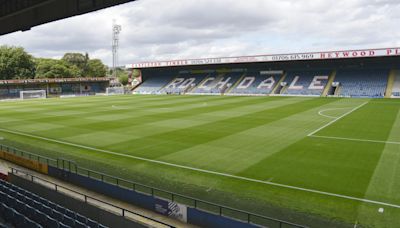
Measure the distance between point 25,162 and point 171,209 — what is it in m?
12.1

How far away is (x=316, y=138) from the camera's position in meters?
25.0

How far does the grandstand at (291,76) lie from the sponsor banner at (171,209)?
184 ft

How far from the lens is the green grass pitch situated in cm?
1391

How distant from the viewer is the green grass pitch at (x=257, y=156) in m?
13.9

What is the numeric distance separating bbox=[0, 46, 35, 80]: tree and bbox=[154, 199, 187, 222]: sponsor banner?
4074 inches

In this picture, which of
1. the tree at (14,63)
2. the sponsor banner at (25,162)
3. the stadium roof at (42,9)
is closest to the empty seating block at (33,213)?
the sponsor banner at (25,162)

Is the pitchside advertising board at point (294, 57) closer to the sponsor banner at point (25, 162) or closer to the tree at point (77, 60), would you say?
the sponsor banner at point (25, 162)

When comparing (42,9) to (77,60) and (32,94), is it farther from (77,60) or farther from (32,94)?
(77,60)

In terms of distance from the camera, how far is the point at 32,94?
268ft

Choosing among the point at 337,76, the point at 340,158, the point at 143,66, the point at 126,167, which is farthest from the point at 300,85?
the point at 126,167

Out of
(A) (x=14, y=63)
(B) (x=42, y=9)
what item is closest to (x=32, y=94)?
(A) (x=14, y=63)

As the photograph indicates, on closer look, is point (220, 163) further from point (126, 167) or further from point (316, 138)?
point (316, 138)

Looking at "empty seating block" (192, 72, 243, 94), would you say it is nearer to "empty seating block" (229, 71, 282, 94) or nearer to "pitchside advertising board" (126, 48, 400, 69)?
Result: "empty seating block" (229, 71, 282, 94)

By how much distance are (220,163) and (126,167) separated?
17.9ft
